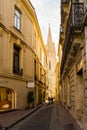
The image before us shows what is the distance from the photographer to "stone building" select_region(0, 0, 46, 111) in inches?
829

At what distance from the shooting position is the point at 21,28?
26.2 m

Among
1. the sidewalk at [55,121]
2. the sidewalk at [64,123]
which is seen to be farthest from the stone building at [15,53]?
the sidewalk at [64,123]

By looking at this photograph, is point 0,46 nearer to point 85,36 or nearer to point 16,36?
point 16,36

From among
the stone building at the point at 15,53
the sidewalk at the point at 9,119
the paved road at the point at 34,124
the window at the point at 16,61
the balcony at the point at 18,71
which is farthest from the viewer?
the window at the point at 16,61

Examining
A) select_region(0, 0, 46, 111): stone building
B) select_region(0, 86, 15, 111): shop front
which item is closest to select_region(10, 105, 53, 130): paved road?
select_region(0, 86, 15, 111): shop front

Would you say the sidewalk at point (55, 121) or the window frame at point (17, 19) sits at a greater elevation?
the window frame at point (17, 19)

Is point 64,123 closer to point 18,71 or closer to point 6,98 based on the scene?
point 6,98

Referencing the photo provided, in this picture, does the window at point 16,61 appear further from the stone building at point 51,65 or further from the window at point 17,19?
the stone building at point 51,65

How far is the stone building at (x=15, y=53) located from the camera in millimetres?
21062

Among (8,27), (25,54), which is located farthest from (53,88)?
(8,27)

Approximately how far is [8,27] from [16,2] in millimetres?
3585

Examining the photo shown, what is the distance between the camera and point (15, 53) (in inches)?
966

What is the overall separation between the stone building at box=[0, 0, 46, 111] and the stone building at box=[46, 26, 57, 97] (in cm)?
5528

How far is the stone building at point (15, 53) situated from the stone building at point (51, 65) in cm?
5528
